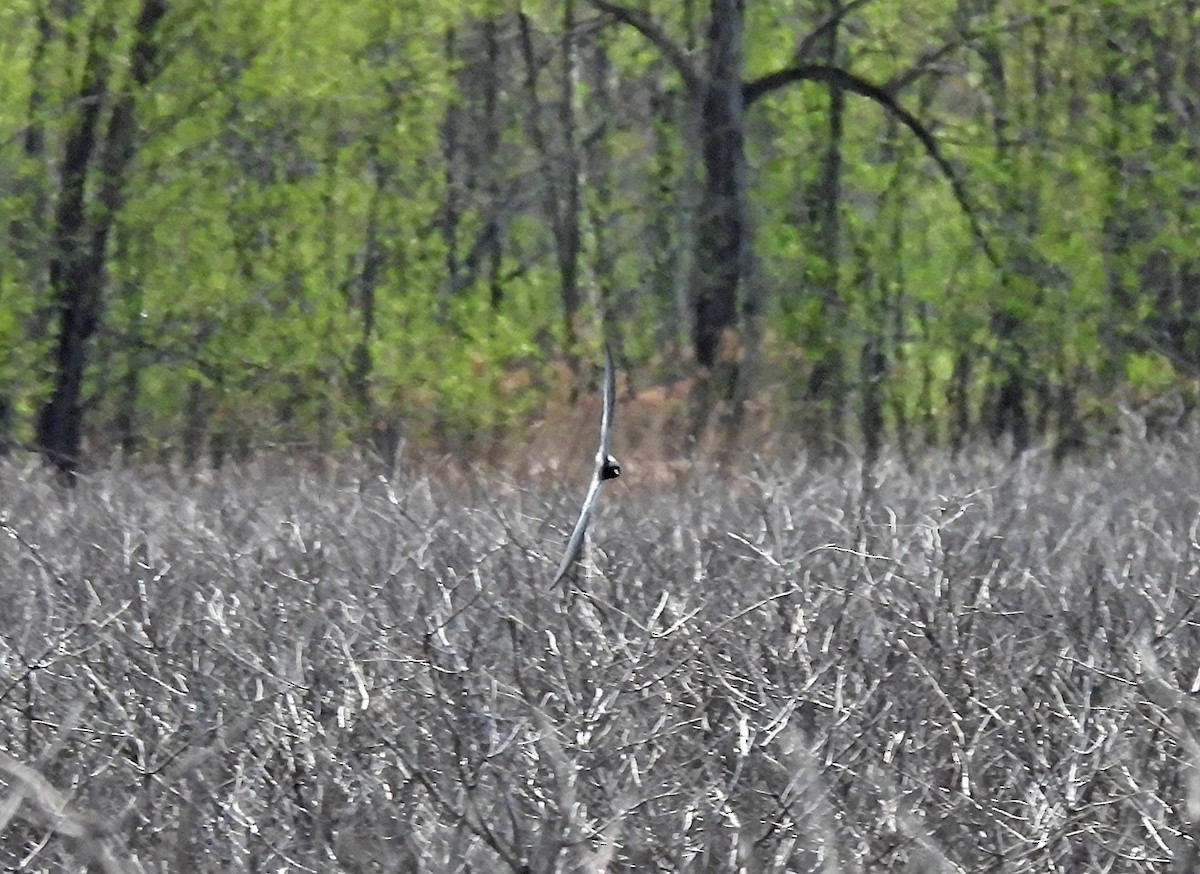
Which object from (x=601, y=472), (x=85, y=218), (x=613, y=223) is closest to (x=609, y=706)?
(x=601, y=472)

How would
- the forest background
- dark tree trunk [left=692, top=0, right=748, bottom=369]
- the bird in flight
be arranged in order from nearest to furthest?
the bird in flight < the forest background < dark tree trunk [left=692, top=0, right=748, bottom=369]

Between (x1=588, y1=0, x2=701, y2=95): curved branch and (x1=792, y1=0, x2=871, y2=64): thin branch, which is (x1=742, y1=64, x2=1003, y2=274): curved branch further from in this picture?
(x1=588, y1=0, x2=701, y2=95): curved branch

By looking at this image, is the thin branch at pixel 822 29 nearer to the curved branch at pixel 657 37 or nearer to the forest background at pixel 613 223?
the forest background at pixel 613 223

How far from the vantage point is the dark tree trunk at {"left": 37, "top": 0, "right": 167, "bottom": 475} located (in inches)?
581

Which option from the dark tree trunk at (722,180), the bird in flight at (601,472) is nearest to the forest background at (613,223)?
the dark tree trunk at (722,180)

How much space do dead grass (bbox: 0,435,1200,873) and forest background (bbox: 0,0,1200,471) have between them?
29.3ft

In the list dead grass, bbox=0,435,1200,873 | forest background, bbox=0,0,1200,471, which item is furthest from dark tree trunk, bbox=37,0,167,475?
dead grass, bbox=0,435,1200,873

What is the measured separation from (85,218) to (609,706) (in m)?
11.5

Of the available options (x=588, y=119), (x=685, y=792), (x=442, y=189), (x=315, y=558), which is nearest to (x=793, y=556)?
(x=315, y=558)

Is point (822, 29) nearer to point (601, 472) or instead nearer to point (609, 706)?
point (609, 706)

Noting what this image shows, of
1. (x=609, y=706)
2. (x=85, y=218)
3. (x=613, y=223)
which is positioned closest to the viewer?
(x=609, y=706)

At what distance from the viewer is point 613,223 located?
19188mm

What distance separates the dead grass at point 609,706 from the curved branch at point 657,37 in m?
11.6

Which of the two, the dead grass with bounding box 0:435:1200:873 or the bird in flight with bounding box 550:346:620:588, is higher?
the bird in flight with bounding box 550:346:620:588
